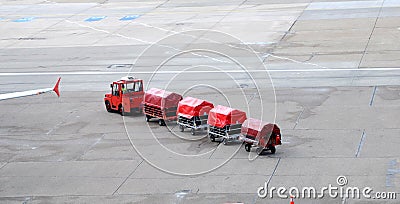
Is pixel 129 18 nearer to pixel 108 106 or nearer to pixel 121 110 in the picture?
pixel 108 106

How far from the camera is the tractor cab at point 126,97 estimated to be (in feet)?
146

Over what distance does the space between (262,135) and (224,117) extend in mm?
Result: 2778

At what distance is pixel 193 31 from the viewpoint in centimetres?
6838

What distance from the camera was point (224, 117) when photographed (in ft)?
121

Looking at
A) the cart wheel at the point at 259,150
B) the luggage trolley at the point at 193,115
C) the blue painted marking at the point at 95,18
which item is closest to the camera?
the cart wheel at the point at 259,150

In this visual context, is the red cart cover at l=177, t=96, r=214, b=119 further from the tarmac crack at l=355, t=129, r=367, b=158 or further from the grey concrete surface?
the tarmac crack at l=355, t=129, r=367, b=158

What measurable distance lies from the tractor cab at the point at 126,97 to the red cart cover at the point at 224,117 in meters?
8.22

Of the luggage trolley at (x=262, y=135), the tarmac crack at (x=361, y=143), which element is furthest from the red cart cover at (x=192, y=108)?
the tarmac crack at (x=361, y=143)

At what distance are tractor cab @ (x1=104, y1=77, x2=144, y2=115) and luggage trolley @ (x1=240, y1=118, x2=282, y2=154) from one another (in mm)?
11161

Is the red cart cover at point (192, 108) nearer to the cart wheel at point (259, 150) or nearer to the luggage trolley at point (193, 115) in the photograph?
the luggage trolley at point (193, 115)

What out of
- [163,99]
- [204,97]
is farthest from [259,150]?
[204,97]

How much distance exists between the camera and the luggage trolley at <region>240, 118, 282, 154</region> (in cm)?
3475

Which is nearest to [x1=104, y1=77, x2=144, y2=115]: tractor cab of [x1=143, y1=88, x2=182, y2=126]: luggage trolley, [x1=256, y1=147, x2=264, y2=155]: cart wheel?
[x1=143, y1=88, x2=182, y2=126]: luggage trolley

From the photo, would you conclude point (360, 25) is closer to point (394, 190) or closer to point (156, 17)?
point (156, 17)
